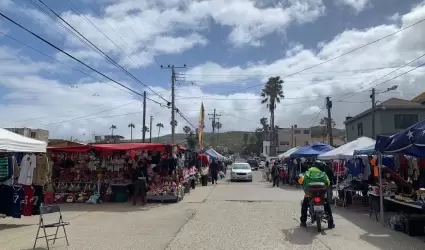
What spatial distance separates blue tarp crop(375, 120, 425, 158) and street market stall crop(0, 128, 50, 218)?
9.38 metres

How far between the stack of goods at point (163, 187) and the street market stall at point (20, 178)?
5.97 metres

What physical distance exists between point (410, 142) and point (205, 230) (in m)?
5.32

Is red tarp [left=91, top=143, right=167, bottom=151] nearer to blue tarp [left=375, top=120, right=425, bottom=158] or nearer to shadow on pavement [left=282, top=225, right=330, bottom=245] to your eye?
shadow on pavement [left=282, top=225, right=330, bottom=245]

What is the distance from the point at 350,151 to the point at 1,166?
40.1 ft

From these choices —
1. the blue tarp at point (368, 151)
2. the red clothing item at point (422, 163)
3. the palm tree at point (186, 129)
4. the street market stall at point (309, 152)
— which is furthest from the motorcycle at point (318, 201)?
the palm tree at point (186, 129)

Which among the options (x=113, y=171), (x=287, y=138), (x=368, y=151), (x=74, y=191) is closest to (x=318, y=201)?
(x=368, y=151)

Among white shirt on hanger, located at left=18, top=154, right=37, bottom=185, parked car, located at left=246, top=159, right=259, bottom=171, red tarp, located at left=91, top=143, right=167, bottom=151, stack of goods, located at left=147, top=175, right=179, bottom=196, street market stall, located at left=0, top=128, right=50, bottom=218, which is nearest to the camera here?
street market stall, located at left=0, top=128, right=50, bottom=218

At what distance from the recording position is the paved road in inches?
336

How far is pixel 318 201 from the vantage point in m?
10.1

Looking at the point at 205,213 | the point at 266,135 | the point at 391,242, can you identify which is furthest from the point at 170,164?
the point at 266,135

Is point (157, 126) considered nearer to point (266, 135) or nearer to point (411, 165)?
point (266, 135)

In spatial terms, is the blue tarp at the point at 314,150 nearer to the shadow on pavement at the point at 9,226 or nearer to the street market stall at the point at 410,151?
the street market stall at the point at 410,151

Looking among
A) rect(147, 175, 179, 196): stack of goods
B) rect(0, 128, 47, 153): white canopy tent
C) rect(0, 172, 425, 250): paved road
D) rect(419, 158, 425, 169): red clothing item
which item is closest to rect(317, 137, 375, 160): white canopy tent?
rect(0, 172, 425, 250): paved road

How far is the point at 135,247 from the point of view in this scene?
827cm
